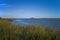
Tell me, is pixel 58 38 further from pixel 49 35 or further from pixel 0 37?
pixel 0 37

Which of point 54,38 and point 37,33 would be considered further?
point 37,33

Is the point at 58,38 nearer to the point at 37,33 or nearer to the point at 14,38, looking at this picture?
the point at 37,33

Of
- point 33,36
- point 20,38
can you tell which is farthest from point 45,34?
point 20,38

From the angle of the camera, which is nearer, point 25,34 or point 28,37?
point 28,37

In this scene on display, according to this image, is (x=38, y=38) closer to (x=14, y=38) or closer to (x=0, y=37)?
(x=14, y=38)

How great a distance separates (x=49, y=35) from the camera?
4.12 meters

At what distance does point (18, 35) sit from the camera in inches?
166

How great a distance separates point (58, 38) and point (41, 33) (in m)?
0.60

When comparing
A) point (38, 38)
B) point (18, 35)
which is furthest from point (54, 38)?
point (18, 35)

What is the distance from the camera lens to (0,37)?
4.01 meters

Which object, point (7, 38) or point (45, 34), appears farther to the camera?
point (45, 34)

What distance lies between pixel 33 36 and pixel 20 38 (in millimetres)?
380

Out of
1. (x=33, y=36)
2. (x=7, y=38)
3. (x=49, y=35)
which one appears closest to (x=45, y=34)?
(x=49, y=35)

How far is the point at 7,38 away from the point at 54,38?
132 centimetres
